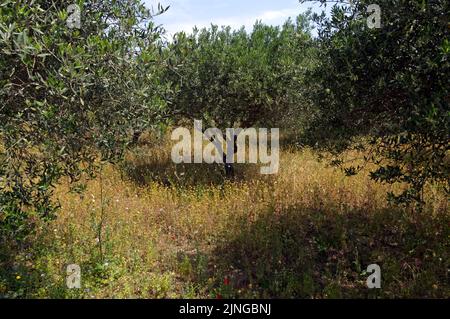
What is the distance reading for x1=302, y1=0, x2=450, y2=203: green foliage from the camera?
4.18 meters

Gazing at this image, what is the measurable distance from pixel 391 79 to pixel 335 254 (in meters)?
3.16

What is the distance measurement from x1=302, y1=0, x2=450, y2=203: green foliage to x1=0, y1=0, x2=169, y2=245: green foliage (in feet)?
8.65

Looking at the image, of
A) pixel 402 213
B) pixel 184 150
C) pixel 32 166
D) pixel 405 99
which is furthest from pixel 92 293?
pixel 184 150

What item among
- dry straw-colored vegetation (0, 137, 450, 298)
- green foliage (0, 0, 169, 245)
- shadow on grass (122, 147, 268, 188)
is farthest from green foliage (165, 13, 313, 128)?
green foliage (0, 0, 169, 245)

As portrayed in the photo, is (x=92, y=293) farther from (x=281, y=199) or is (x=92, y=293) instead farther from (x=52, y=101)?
(x=281, y=199)

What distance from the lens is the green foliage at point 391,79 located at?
165 inches

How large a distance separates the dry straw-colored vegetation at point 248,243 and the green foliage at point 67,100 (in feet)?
3.22

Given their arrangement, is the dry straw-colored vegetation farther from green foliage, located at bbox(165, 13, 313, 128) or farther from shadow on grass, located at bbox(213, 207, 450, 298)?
green foliage, located at bbox(165, 13, 313, 128)

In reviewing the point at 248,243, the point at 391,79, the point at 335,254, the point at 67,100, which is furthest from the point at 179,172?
the point at 391,79

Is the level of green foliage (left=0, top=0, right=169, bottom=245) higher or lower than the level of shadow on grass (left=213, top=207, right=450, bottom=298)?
higher

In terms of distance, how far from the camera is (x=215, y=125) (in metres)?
10.0

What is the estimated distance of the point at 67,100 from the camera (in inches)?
166

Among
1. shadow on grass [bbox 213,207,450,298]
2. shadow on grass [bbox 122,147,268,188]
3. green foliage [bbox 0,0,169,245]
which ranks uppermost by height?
green foliage [bbox 0,0,169,245]

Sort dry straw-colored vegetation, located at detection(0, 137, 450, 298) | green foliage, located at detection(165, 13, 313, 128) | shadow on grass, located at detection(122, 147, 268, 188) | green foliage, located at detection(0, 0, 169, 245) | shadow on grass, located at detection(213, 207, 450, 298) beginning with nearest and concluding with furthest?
green foliage, located at detection(0, 0, 169, 245) < shadow on grass, located at detection(213, 207, 450, 298) < dry straw-colored vegetation, located at detection(0, 137, 450, 298) < green foliage, located at detection(165, 13, 313, 128) < shadow on grass, located at detection(122, 147, 268, 188)
